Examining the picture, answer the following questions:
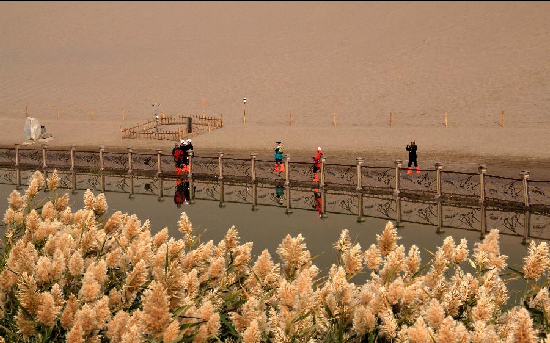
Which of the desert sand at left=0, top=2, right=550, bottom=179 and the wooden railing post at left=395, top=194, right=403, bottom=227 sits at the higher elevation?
the desert sand at left=0, top=2, right=550, bottom=179

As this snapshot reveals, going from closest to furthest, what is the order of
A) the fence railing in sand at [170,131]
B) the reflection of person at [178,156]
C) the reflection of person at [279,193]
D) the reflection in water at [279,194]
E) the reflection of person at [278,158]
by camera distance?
the reflection in water at [279,194]
the reflection of person at [279,193]
the reflection of person at [278,158]
the reflection of person at [178,156]
the fence railing in sand at [170,131]

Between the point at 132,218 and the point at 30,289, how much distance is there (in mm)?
1977

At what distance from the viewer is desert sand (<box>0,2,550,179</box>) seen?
108ft

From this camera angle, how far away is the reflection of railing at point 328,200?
15.8m

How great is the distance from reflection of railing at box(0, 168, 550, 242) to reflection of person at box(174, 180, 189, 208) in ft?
0.41

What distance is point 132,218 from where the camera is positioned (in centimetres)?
597

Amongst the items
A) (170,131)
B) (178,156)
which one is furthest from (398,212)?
(170,131)

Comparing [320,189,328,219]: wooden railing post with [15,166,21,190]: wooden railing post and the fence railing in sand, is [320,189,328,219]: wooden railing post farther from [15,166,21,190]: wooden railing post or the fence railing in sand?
the fence railing in sand

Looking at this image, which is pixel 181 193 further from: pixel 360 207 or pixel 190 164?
pixel 360 207

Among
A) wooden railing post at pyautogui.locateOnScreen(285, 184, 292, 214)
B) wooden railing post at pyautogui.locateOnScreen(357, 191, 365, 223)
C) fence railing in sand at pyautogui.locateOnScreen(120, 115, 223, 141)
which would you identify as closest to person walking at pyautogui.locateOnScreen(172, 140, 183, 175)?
wooden railing post at pyautogui.locateOnScreen(285, 184, 292, 214)

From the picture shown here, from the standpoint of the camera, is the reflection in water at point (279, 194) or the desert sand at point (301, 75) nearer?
the reflection in water at point (279, 194)

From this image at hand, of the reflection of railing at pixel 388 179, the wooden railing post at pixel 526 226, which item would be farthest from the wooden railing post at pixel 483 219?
the wooden railing post at pixel 526 226

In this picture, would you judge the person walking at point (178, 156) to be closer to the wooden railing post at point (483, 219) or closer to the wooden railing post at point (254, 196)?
the wooden railing post at point (254, 196)

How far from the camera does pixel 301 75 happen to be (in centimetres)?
5450
